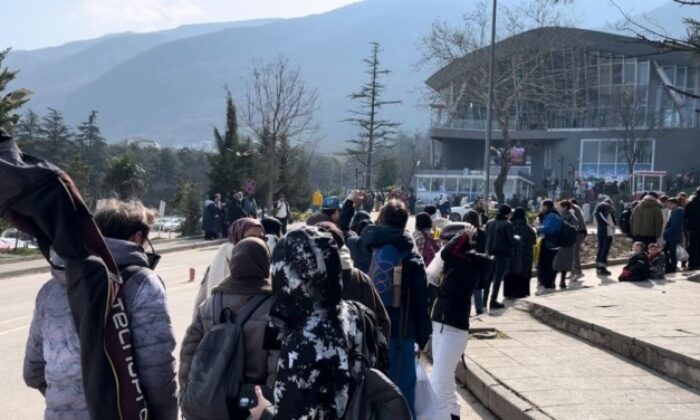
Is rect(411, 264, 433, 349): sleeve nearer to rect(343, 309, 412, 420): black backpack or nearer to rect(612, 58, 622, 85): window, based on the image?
rect(343, 309, 412, 420): black backpack

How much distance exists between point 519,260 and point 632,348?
4.87 m

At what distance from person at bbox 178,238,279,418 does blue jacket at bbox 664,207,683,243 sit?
529 inches

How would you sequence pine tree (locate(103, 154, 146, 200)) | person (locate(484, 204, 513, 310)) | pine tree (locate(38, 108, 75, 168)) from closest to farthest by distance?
person (locate(484, 204, 513, 310))
pine tree (locate(103, 154, 146, 200))
pine tree (locate(38, 108, 75, 168))

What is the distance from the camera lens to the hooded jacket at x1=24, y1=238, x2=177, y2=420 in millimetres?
3293

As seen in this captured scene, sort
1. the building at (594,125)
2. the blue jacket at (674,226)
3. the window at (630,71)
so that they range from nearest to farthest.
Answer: the blue jacket at (674,226)
the building at (594,125)
the window at (630,71)

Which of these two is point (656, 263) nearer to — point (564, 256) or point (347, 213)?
point (564, 256)

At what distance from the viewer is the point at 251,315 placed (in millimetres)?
3580

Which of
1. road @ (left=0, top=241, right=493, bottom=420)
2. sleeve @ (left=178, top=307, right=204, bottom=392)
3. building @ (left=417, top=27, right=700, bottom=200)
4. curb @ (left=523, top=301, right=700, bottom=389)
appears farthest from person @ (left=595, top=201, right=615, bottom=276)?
building @ (left=417, top=27, right=700, bottom=200)

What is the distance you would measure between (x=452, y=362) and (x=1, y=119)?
22833mm

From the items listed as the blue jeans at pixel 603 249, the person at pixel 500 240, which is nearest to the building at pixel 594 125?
the blue jeans at pixel 603 249

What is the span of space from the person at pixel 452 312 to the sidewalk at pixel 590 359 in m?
0.62

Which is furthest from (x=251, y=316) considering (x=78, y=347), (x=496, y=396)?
(x=496, y=396)

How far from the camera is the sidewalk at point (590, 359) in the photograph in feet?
21.2

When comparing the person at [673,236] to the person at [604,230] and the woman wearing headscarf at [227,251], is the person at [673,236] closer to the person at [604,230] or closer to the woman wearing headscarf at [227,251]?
the person at [604,230]
